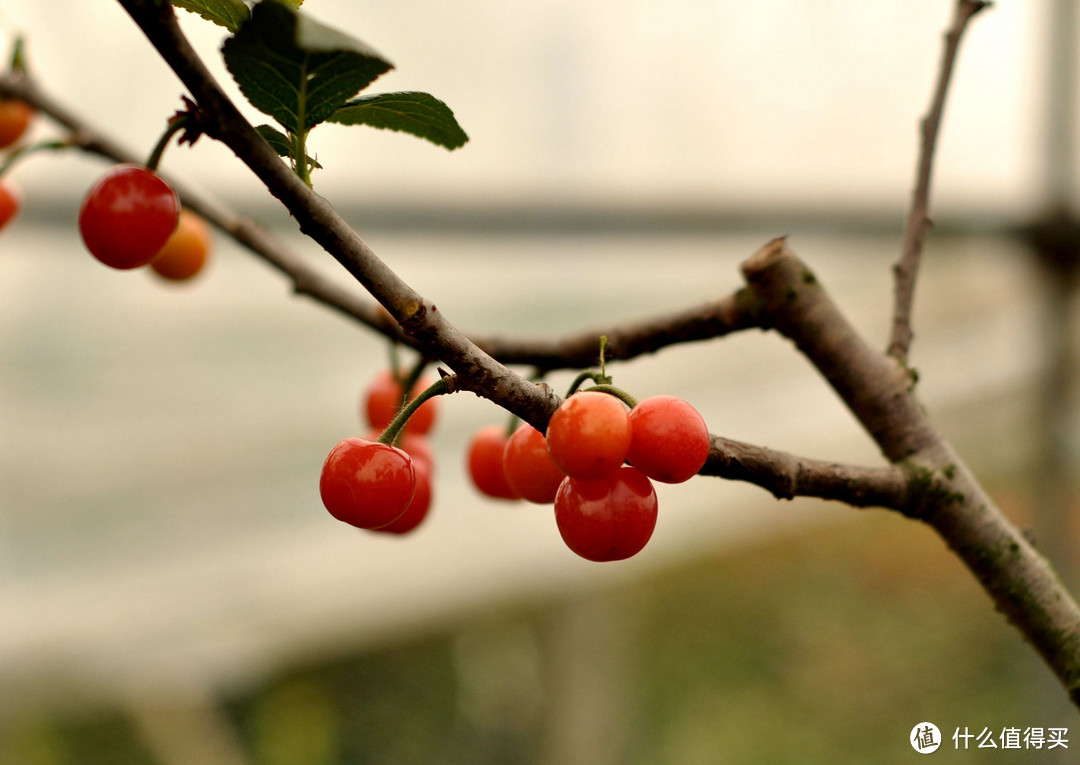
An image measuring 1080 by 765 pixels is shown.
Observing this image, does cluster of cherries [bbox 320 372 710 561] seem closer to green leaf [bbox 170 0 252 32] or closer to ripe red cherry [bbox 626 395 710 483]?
ripe red cherry [bbox 626 395 710 483]

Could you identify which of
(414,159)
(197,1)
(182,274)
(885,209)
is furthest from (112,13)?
(885,209)

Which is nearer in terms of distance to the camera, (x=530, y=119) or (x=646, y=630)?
(x=530, y=119)

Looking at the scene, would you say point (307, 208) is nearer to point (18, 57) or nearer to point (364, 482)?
point (364, 482)

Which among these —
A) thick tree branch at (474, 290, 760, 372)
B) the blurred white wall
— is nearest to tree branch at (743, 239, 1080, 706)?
thick tree branch at (474, 290, 760, 372)

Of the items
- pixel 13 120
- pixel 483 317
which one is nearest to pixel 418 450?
pixel 13 120

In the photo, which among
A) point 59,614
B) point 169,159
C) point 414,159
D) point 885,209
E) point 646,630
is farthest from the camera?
point 646,630

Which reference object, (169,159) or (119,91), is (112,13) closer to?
(119,91)
